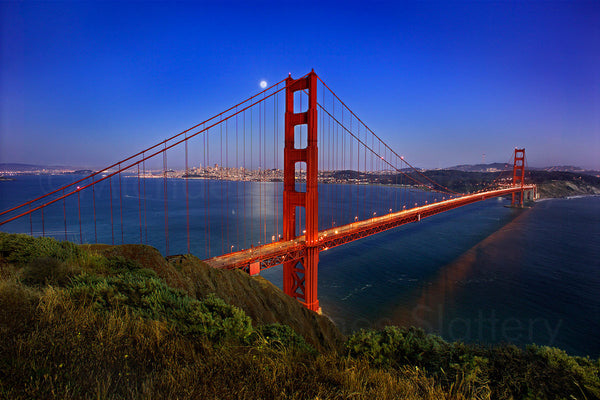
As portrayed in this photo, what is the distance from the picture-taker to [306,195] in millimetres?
15805

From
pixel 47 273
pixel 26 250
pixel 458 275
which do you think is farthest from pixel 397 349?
pixel 458 275

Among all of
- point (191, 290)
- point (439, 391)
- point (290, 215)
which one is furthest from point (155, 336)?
point (290, 215)

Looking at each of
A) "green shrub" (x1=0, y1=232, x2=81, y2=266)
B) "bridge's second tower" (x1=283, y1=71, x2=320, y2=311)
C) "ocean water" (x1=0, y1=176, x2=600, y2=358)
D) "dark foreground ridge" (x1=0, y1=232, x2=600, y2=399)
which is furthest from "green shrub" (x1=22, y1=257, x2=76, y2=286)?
"bridge's second tower" (x1=283, y1=71, x2=320, y2=311)

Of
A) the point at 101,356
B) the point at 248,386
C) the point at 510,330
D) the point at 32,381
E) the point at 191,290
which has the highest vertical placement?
the point at 32,381

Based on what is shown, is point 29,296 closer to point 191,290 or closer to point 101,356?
point 101,356

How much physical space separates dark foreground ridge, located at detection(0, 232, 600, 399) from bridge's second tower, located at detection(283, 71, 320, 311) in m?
9.82

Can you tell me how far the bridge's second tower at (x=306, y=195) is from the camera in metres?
15.7

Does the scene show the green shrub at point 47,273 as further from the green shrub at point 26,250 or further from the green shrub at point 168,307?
the green shrub at point 26,250

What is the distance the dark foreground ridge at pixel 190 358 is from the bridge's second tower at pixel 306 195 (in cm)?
982

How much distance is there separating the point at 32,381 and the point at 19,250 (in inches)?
249

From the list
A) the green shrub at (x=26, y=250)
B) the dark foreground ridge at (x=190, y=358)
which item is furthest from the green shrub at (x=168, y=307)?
the green shrub at (x=26, y=250)

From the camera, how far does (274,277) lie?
22.7m

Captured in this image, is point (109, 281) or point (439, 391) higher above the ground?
point (109, 281)

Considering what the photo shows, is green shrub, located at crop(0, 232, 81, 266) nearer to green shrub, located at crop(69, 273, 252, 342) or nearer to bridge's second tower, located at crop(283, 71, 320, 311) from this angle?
green shrub, located at crop(69, 273, 252, 342)
